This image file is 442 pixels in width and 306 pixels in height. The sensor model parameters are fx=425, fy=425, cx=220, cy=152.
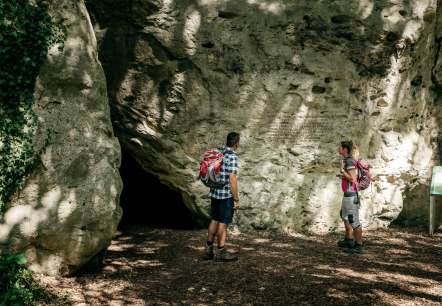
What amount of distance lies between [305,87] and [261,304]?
15.6 ft

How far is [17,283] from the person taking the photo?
4648mm

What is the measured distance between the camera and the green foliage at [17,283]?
4438mm

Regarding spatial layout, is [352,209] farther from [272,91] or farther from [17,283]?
[17,283]

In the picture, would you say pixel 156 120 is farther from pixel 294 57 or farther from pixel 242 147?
pixel 294 57

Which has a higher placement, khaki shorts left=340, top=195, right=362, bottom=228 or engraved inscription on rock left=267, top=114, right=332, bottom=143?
engraved inscription on rock left=267, top=114, right=332, bottom=143

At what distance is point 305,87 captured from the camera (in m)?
8.13

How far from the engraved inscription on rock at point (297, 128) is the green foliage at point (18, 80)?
4.39m

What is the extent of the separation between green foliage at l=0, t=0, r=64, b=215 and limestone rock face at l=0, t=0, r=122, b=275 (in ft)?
0.40

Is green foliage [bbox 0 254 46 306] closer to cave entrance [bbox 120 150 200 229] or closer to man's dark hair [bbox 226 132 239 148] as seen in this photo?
man's dark hair [bbox 226 132 239 148]

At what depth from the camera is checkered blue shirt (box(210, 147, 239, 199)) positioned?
19.1 ft

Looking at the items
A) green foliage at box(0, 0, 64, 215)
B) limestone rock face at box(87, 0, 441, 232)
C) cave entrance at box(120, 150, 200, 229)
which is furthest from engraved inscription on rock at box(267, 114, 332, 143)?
green foliage at box(0, 0, 64, 215)

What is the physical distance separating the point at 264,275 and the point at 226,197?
1.16m

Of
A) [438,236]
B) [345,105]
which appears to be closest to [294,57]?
[345,105]

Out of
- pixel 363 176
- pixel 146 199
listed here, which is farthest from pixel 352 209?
pixel 146 199
